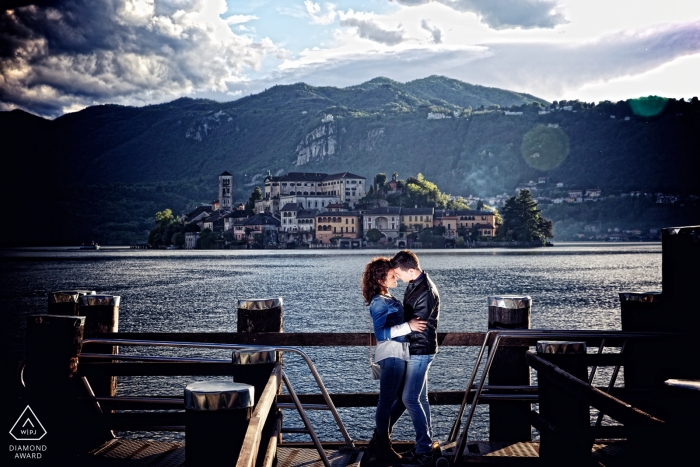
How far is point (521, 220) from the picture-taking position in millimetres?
158250

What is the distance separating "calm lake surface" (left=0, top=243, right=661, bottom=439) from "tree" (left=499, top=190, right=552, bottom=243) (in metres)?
49.9

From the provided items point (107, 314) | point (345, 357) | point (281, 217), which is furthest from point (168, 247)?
point (107, 314)

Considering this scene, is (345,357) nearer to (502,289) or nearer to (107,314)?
(107,314)

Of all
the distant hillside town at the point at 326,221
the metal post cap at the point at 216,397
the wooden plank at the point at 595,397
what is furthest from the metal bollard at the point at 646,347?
the distant hillside town at the point at 326,221

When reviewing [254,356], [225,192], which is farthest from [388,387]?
[225,192]

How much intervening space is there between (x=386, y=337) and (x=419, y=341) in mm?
339

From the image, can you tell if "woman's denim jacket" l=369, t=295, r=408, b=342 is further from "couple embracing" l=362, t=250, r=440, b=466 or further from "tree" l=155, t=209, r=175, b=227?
"tree" l=155, t=209, r=175, b=227

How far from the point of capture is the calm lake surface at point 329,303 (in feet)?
75.8

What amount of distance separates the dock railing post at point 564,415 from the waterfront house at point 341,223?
15044cm

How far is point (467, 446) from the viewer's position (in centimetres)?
604

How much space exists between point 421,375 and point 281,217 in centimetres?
15977

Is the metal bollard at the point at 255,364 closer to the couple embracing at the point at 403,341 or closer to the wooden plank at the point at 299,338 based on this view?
the couple embracing at the point at 403,341

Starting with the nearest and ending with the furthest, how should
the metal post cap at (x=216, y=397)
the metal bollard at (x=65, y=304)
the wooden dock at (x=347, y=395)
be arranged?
1. the metal post cap at (x=216, y=397)
2. the wooden dock at (x=347, y=395)
3. the metal bollard at (x=65, y=304)

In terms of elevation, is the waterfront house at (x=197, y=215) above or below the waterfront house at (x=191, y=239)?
above
